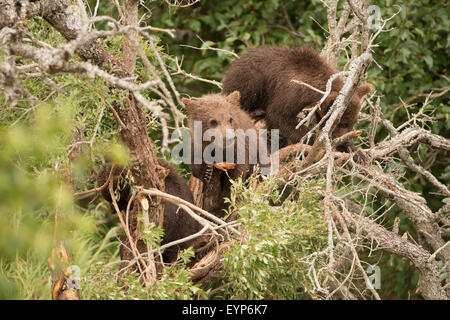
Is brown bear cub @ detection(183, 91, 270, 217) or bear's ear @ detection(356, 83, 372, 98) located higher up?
bear's ear @ detection(356, 83, 372, 98)

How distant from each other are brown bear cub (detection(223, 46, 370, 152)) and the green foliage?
1.41 meters

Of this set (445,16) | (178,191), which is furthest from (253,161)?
(445,16)

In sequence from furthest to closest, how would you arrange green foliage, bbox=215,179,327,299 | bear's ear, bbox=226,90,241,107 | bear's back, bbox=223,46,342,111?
1. bear's back, bbox=223,46,342,111
2. bear's ear, bbox=226,90,241,107
3. green foliage, bbox=215,179,327,299

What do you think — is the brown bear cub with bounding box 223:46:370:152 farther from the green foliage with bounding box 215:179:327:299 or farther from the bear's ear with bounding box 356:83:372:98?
the green foliage with bounding box 215:179:327:299

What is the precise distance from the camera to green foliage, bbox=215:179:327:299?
4.07 metres

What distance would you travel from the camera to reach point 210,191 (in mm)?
5547

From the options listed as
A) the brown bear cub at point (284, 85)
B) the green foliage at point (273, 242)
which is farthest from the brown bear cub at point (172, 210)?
the brown bear cub at point (284, 85)

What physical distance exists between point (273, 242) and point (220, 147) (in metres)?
1.49

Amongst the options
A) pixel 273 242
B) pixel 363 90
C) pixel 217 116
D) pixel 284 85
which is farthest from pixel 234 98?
pixel 273 242

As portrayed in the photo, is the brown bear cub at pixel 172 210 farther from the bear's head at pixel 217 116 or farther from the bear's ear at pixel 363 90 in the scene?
the bear's ear at pixel 363 90

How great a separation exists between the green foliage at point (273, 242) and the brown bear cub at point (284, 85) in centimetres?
141

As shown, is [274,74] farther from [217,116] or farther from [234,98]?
[217,116]

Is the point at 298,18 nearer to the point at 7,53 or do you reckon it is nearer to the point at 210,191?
the point at 210,191

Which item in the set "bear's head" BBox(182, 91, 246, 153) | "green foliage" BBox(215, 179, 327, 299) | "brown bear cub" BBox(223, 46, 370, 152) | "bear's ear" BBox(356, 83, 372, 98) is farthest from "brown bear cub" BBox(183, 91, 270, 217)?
"bear's ear" BBox(356, 83, 372, 98)
